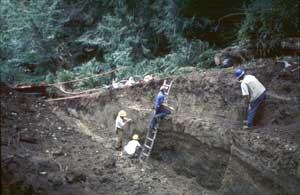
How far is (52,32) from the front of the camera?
16484 millimetres

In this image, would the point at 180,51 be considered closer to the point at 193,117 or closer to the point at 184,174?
the point at 193,117

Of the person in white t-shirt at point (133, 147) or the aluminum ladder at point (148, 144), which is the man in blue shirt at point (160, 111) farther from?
the person in white t-shirt at point (133, 147)

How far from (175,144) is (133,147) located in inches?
47.6

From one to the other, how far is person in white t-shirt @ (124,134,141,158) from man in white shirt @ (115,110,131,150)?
1.36 feet

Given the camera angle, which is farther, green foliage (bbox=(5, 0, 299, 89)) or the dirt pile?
green foliage (bbox=(5, 0, 299, 89))

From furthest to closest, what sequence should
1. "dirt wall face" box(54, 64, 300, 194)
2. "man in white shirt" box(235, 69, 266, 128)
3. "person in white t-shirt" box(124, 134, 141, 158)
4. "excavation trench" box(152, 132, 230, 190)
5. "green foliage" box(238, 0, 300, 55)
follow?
"green foliage" box(238, 0, 300, 55) < "person in white t-shirt" box(124, 134, 141, 158) < "excavation trench" box(152, 132, 230, 190) < "man in white shirt" box(235, 69, 266, 128) < "dirt wall face" box(54, 64, 300, 194)

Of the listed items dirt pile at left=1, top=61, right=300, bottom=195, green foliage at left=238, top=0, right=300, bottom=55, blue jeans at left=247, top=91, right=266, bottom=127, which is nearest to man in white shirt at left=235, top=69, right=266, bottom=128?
blue jeans at left=247, top=91, right=266, bottom=127

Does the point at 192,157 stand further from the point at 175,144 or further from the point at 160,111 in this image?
the point at 160,111

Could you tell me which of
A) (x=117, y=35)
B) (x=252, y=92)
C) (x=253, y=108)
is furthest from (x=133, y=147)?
(x=117, y=35)

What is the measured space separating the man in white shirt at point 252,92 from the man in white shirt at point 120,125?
3645 mm

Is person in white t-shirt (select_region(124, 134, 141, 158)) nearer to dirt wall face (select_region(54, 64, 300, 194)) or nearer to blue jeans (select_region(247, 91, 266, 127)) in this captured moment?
dirt wall face (select_region(54, 64, 300, 194))

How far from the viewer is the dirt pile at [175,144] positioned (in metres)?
8.49

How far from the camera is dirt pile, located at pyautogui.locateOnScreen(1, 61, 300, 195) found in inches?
334

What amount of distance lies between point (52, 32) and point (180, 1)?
5.50 meters
